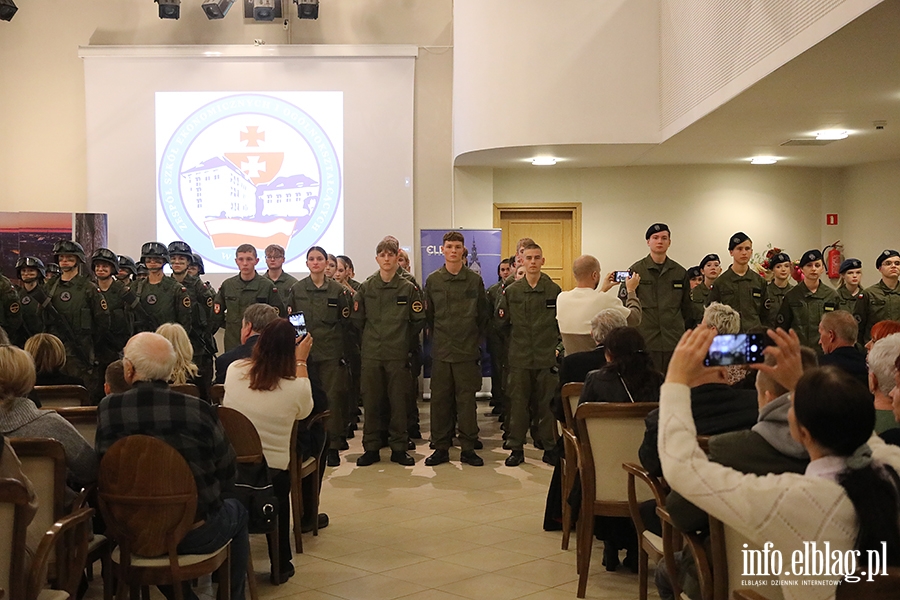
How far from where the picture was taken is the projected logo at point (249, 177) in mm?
9883

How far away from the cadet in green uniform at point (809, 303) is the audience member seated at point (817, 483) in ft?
18.4

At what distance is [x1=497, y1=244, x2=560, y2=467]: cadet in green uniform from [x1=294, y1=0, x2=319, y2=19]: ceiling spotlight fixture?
16.9ft

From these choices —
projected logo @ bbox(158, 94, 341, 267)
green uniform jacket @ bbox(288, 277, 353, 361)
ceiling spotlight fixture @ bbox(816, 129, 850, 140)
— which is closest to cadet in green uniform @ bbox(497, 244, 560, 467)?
green uniform jacket @ bbox(288, 277, 353, 361)

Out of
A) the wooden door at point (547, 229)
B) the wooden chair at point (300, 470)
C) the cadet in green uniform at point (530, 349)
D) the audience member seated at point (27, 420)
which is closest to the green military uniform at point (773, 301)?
the cadet in green uniform at point (530, 349)

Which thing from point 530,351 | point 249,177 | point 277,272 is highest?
point 249,177

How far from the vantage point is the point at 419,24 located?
10469mm

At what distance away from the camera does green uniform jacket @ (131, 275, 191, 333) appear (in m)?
7.56

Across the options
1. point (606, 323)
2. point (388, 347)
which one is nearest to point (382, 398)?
point (388, 347)

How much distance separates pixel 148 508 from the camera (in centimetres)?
289

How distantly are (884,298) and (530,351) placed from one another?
2.97m

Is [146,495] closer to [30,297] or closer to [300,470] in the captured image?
[300,470]

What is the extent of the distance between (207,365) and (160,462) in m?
5.39

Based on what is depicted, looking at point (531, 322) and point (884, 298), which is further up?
point (884, 298)

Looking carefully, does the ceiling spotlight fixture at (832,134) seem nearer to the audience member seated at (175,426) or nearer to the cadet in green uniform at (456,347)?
the cadet in green uniform at (456,347)
